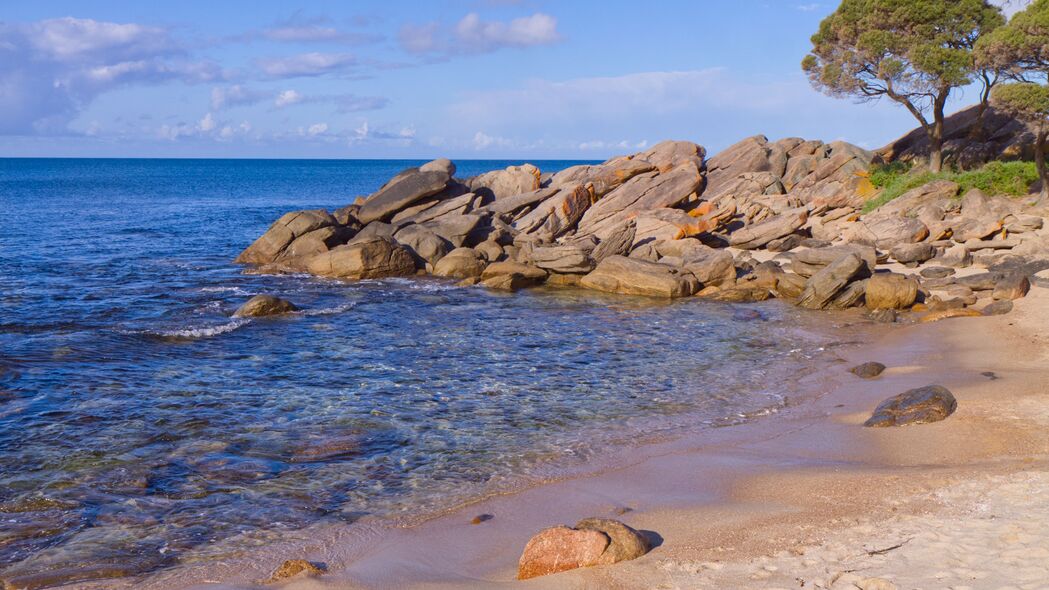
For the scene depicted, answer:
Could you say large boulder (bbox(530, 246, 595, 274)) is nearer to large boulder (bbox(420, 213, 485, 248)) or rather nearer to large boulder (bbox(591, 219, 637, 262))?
large boulder (bbox(591, 219, 637, 262))

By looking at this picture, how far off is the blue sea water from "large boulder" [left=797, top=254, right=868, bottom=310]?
3.66 feet

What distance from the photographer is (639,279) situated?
92.9 ft

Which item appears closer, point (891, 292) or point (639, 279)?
point (891, 292)

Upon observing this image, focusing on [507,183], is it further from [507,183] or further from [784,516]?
[784,516]

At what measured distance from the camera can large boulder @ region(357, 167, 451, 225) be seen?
37688 millimetres

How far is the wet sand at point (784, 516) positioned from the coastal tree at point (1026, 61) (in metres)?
18.7

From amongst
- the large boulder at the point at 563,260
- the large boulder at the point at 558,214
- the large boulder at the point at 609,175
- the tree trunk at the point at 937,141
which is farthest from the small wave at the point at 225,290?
the tree trunk at the point at 937,141

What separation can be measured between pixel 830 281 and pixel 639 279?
6330mm

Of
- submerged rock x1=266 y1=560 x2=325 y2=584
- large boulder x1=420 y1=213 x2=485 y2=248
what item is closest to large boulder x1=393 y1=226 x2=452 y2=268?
large boulder x1=420 y1=213 x2=485 y2=248

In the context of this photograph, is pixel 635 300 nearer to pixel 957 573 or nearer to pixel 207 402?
pixel 207 402

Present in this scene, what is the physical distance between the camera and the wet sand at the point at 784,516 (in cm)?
780

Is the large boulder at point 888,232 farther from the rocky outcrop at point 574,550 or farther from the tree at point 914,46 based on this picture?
the rocky outcrop at point 574,550

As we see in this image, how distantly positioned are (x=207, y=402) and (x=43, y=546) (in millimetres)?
6111

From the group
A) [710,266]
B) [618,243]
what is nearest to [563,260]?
[618,243]
